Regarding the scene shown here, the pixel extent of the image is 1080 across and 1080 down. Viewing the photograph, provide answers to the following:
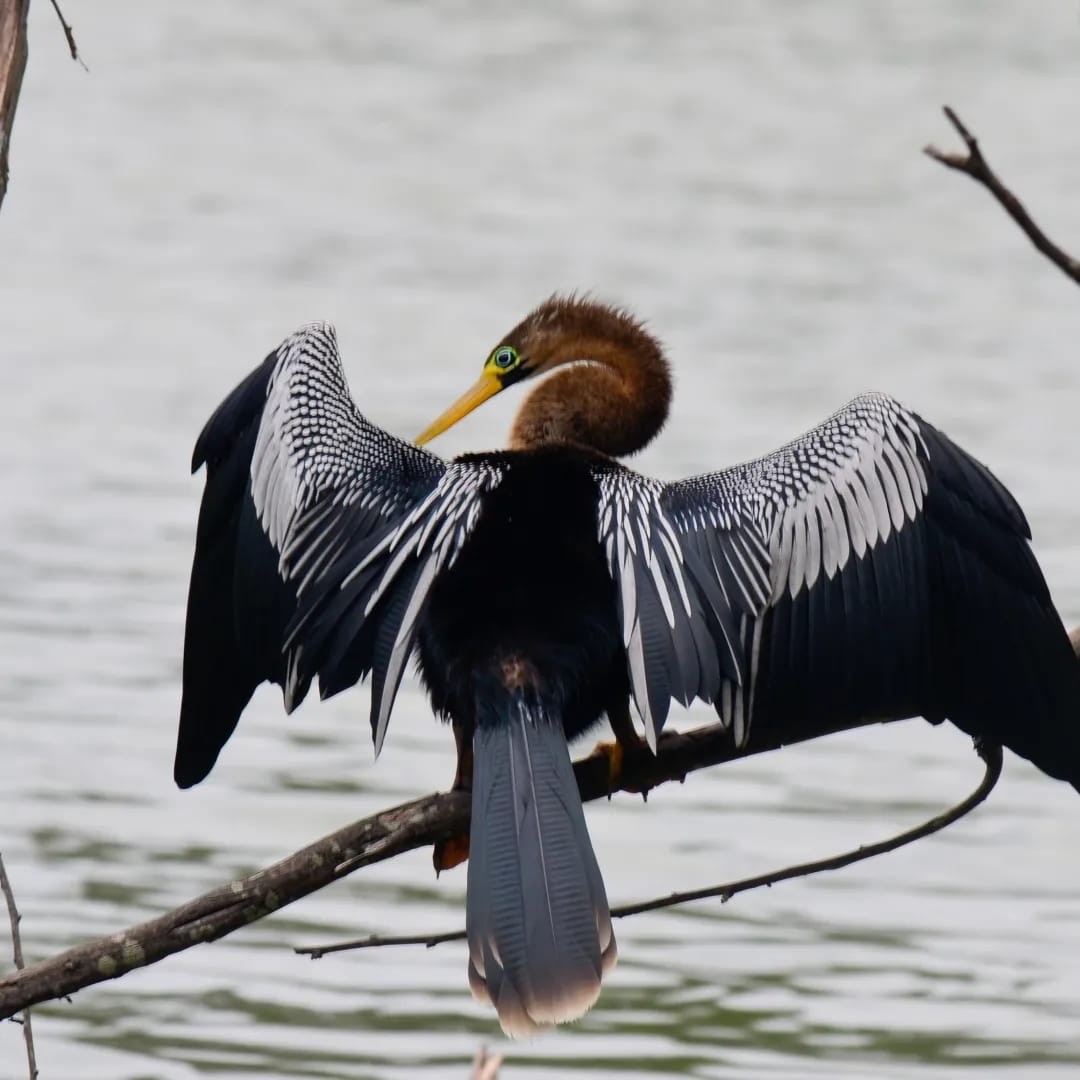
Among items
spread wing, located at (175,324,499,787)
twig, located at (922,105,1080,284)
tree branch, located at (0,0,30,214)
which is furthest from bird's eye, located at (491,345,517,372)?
twig, located at (922,105,1080,284)

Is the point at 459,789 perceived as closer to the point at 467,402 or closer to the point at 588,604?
the point at 588,604

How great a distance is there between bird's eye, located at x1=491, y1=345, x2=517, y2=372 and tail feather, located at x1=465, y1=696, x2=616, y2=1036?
1.70 metres

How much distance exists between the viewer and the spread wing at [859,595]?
379cm

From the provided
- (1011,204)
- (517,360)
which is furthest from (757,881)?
(517,360)

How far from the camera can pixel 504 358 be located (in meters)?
5.25

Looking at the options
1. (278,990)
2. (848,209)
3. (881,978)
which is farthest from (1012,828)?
(848,209)

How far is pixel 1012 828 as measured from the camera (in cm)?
730

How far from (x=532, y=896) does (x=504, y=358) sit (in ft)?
6.47

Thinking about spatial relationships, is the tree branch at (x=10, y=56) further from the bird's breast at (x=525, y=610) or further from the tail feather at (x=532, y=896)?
the tail feather at (x=532, y=896)

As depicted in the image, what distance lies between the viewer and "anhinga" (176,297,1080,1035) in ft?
11.9

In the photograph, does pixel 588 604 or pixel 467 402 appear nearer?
pixel 588 604

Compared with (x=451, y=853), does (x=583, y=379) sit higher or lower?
higher

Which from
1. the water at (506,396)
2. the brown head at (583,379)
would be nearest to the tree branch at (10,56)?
the brown head at (583,379)

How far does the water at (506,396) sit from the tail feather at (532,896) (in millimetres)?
2314
